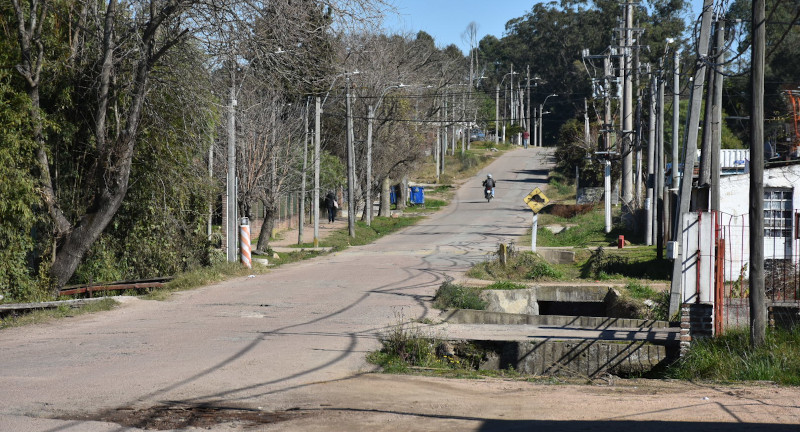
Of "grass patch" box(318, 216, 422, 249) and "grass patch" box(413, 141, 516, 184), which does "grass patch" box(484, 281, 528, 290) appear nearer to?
"grass patch" box(318, 216, 422, 249)

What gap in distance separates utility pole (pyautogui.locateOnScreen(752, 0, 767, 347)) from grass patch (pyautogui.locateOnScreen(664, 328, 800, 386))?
231 millimetres

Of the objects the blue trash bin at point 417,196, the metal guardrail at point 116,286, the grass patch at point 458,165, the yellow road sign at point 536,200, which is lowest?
the metal guardrail at point 116,286

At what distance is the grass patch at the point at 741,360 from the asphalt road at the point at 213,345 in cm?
444

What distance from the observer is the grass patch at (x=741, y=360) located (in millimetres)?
10089

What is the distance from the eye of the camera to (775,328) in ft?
39.0

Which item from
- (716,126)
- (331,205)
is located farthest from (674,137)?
(331,205)

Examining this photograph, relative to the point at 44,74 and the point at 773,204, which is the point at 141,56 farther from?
the point at 773,204

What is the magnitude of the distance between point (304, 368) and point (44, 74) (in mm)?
10691

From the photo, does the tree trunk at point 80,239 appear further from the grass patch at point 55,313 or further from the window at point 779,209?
the window at point 779,209

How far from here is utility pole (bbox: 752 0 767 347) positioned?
35.4 ft

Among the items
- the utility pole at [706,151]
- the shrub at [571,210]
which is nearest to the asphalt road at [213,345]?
the utility pole at [706,151]

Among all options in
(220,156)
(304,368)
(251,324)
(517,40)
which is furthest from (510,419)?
(517,40)

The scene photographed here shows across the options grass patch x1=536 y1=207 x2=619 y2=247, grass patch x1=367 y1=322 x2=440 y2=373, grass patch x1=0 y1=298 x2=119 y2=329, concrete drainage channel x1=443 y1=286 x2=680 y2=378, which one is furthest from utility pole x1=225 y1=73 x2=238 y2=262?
grass patch x1=536 y1=207 x2=619 y2=247

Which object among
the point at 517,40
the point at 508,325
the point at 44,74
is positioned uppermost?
the point at 517,40
